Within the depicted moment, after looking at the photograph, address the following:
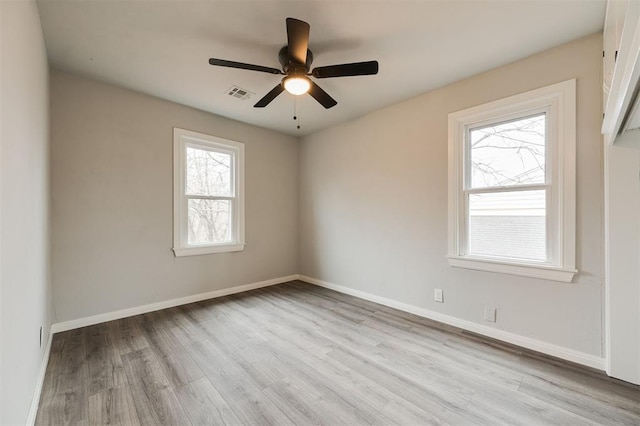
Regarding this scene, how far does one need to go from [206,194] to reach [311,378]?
9.24 feet

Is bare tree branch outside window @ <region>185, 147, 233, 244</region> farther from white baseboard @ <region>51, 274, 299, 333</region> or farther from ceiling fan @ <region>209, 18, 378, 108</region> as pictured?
ceiling fan @ <region>209, 18, 378, 108</region>

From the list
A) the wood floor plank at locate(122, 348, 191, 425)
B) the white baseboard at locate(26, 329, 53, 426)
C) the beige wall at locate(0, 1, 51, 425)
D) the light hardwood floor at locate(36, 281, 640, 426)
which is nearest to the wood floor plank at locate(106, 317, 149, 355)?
the light hardwood floor at locate(36, 281, 640, 426)

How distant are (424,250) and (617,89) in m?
2.10

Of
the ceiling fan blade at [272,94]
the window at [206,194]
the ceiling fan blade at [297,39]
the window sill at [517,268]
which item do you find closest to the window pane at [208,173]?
the window at [206,194]

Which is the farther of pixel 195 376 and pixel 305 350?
pixel 305 350

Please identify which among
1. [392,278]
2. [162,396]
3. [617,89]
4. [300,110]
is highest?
[300,110]

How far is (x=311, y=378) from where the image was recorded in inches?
76.0

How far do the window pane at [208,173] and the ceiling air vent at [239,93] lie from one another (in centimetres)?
102

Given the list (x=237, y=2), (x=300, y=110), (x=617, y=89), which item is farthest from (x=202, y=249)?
(x=617, y=89)

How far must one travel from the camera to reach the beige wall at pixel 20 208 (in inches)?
45.2

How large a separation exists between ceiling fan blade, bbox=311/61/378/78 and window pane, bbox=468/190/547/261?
1718 mm

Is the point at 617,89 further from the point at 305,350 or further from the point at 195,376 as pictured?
the point at 195,376

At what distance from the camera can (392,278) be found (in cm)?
337

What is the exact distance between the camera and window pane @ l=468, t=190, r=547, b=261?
2.36 m
